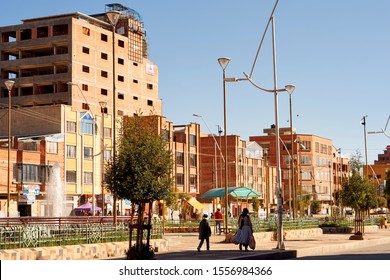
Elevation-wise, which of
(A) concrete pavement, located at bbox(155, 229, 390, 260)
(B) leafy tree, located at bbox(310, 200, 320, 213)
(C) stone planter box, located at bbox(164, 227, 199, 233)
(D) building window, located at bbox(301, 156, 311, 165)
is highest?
(D) building window, located at bbox(301, 156, 311, 165)

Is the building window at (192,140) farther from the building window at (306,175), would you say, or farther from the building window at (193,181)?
the building window at (306,175)

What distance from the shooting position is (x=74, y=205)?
77.1 metres

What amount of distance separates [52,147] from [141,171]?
5312 centimetres

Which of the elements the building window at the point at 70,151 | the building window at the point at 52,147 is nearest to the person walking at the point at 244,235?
the building window at the point at 52,147

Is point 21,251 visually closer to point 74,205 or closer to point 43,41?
point 74,205

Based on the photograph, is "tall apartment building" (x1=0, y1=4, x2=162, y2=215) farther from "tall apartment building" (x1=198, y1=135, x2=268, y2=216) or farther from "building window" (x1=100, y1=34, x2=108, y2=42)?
"tall apartment building" (x1=198, y1=135, x2=268, y2=216)

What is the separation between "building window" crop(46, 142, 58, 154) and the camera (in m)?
72.4

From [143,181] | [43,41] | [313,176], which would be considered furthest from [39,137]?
[313,176]

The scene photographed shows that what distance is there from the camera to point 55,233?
25578mm

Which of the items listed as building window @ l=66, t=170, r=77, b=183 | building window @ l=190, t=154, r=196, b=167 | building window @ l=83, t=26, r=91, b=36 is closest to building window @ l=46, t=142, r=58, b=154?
building window @ l=66, t=170, r=77, b=183

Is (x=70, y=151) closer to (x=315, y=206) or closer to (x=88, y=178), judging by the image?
(x=88, y=178)

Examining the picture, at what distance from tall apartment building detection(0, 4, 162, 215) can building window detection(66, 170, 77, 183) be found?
0.58 ft

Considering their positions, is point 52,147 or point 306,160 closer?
point 52,147

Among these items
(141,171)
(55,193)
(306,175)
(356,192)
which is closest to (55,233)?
(141,171)
